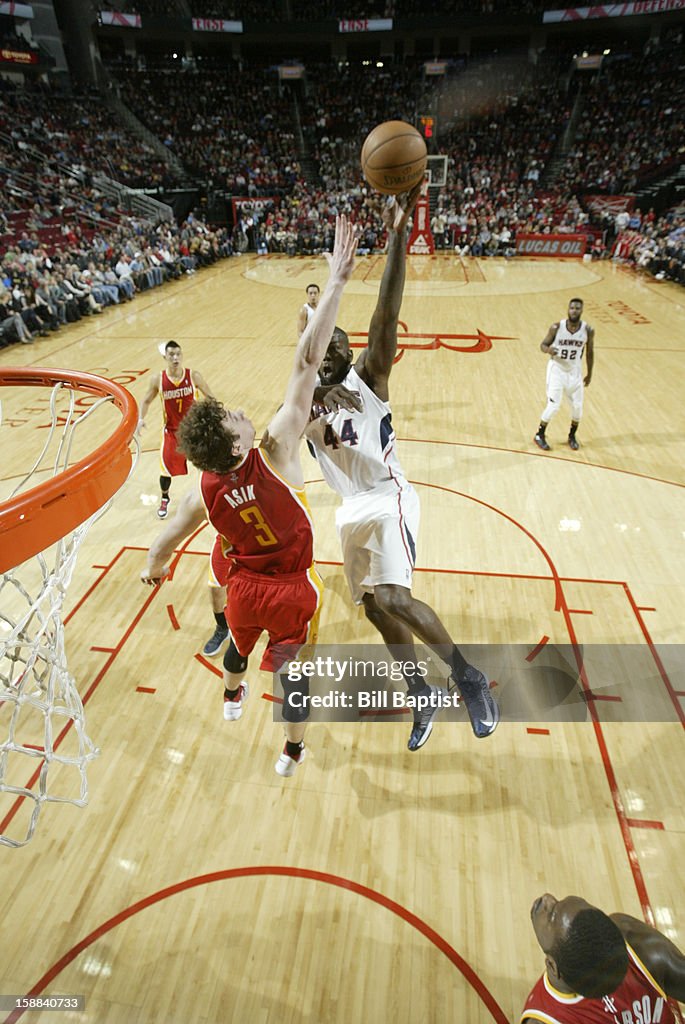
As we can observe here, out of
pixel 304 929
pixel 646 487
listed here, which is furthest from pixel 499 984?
pixel 646 487

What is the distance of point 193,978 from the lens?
2340 millimetres

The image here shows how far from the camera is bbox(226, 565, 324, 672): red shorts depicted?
2736mm

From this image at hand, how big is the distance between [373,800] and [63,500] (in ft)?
6.70

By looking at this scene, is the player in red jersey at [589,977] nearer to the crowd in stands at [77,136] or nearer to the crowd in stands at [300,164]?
the crowd in stands at [300,164]

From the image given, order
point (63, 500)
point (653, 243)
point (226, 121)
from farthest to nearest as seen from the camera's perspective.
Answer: point (226, 121) → point (653, 243) → point (63, 500)

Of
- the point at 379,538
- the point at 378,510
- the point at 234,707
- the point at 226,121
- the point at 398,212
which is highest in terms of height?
the point at 226,121

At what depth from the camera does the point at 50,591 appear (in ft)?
7.98

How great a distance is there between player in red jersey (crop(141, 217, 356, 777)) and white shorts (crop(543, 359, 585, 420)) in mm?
4476

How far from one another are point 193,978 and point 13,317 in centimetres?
1113

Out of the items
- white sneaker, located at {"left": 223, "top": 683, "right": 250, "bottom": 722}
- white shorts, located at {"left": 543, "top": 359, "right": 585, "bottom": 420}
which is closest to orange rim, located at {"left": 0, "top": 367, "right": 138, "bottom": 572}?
white sneaker, located at {"left": 223, "top": 683, "right": 250, "bottom": 722}

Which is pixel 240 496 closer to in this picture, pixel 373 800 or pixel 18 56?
pixel 373 800

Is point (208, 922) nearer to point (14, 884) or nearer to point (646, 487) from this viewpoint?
point (14, 884)

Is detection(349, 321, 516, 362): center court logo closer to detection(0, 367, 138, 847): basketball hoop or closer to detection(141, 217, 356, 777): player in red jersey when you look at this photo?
detection(0, 367, 138, 847): basketball hoop

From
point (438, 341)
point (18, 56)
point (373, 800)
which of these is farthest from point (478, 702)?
point (18, 56)
